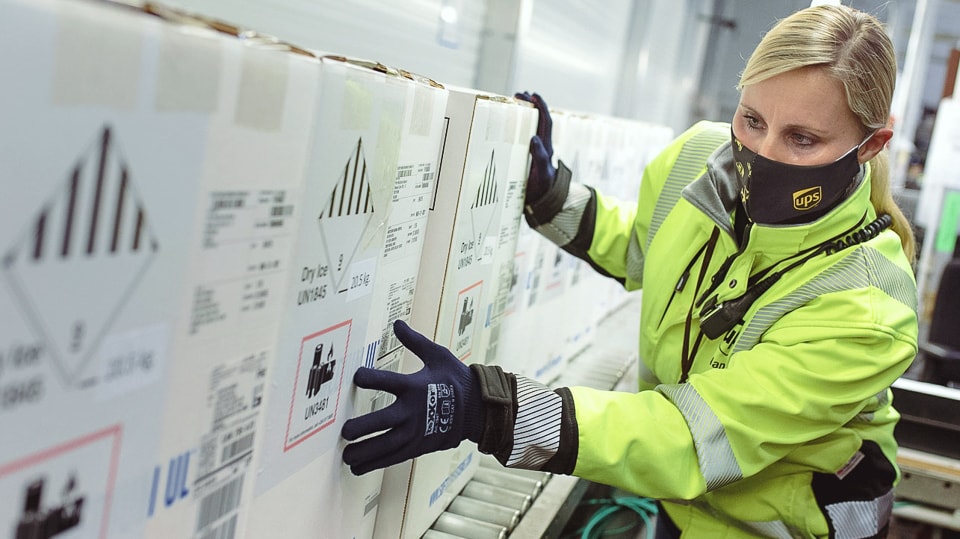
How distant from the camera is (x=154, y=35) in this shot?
20.4 inches

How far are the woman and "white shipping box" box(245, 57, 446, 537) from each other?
5 cm

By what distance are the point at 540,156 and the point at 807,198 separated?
0.44 metres

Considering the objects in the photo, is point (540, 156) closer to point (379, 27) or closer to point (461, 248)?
point (461, 248)

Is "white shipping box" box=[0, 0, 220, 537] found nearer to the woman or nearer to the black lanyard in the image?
the woman

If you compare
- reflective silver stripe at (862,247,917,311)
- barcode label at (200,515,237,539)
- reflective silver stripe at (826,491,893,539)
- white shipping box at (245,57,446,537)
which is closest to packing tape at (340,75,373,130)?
white shipping box at (245,57,446,537)

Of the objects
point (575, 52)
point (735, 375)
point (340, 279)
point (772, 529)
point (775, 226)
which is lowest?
point (772, 529)

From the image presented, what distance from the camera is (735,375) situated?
1.26 metres

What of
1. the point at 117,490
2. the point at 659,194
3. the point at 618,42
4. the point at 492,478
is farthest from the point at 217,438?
the point at 618,42

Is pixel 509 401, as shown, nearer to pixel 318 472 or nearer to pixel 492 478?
pixel 318 472

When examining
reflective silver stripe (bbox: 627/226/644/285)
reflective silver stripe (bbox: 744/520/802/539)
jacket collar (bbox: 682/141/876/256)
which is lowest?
reflective silver stripe (bbox: 744/520/802/539)

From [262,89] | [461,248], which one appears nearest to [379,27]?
[461,248]

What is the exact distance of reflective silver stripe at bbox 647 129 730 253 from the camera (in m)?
1.69

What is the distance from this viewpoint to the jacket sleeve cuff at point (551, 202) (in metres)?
1.57

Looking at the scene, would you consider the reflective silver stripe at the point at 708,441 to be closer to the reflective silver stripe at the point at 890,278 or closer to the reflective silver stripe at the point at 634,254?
the reflective silver stripe at the point at 890,278
